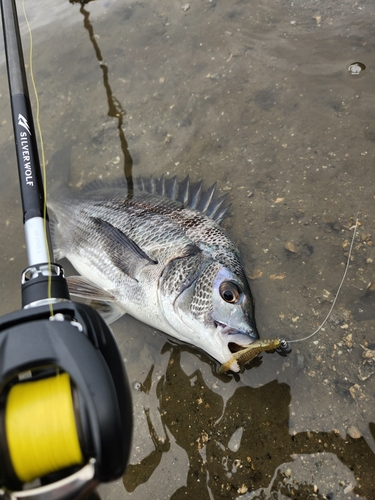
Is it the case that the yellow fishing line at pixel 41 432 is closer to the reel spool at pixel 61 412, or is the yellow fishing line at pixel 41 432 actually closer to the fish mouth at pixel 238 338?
the reel spool at pixel 61 412

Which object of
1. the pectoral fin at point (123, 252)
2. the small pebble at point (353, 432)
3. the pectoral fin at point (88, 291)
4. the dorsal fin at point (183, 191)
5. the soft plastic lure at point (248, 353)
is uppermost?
the dorsal fin at point (183, 191)

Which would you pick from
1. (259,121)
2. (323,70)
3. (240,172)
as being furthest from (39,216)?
(323,70)

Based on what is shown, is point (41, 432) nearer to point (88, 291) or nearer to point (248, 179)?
point (88, 291)

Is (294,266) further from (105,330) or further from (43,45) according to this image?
A: (43,45)

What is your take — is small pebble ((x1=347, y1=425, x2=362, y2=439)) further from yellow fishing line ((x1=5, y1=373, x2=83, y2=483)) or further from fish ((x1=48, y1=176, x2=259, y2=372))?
yellow fishing line ((x1=5, y1=373, x2=83, y2=483))

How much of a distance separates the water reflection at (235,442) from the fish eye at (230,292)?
0.57 meters

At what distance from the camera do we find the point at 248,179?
3.51 m

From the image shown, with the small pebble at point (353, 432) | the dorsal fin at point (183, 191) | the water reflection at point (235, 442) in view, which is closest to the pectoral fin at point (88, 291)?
the water reflection at point (235, 442)

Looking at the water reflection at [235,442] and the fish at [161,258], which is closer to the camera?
the water reflection at [235,442]

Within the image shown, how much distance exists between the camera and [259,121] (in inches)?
151

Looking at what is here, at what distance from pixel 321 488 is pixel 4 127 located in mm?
4391

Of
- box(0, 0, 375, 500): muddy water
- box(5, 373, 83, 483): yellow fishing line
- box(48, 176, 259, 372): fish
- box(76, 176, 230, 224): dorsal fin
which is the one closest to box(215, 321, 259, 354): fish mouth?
box(48, 176, 259, 372): fish

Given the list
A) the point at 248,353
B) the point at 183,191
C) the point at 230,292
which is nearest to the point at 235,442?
the point at 248,353

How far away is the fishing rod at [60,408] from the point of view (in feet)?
4.20
